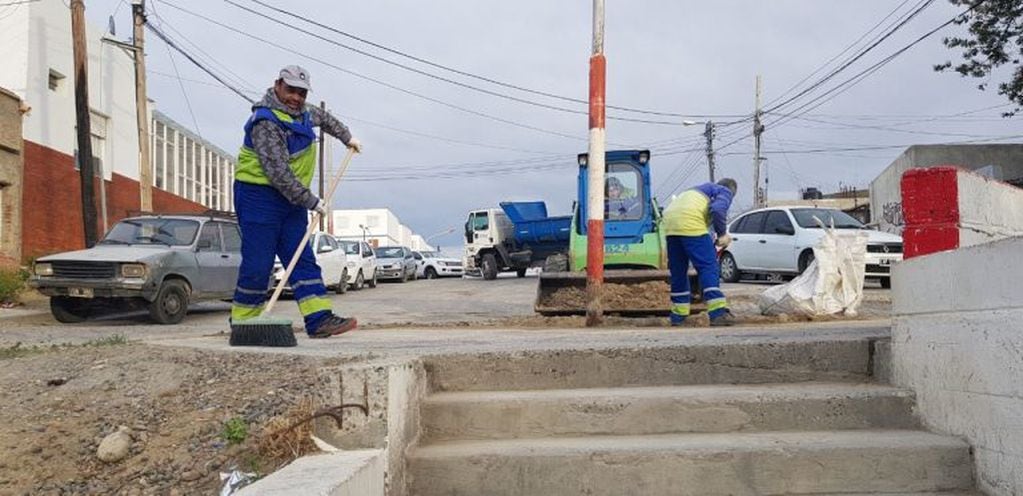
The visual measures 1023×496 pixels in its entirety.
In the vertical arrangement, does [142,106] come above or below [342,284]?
above

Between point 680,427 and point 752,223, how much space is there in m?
13.2

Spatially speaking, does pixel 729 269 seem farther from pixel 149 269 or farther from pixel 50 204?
pixel 50 204

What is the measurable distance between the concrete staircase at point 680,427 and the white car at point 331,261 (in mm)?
13981

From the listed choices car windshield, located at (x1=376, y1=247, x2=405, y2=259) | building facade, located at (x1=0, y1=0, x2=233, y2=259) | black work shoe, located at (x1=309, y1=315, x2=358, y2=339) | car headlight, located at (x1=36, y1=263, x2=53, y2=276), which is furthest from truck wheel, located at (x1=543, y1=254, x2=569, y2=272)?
black work shoe, located at (x1=309, y1=315, x2=358, y2=339)

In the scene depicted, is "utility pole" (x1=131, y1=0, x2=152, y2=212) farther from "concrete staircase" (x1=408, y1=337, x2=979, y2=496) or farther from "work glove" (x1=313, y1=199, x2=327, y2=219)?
"concrete staircase" (x1=408, y1=337, x2=979, y2=496)

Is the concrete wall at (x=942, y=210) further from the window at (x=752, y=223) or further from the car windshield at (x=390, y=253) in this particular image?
the car windshield at (x=390, y=253)

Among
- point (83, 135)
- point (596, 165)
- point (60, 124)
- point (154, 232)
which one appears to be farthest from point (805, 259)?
point (60, 124)

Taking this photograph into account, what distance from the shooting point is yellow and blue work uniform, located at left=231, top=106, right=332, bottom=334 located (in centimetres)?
493

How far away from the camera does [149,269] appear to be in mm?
10594

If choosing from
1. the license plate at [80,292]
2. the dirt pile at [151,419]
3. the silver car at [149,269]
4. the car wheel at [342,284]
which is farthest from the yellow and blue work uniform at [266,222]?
the car wheel at [342,284]

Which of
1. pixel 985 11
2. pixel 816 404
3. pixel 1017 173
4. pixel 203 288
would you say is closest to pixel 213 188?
pixel 203 288

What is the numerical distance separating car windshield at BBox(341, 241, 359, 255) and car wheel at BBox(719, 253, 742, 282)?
33.4 ft

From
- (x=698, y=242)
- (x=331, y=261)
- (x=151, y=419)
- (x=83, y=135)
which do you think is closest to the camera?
(x=151, y=419)

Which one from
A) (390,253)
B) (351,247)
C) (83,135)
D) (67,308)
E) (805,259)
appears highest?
(83,135)
